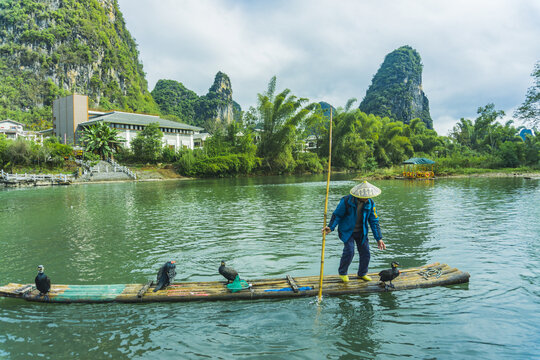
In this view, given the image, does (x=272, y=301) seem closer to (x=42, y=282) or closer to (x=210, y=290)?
(x=210, y=290)

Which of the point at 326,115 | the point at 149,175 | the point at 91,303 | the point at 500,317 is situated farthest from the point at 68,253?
the point at 326,115

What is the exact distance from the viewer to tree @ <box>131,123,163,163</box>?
53.2 meters

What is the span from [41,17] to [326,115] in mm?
90984

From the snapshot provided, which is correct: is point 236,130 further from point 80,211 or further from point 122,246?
point 122,246

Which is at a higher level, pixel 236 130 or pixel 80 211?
→ pixel 236 130

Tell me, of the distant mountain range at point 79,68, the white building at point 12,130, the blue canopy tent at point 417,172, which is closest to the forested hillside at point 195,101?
the distant mountain range at point 79,68

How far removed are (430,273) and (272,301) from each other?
344 cm

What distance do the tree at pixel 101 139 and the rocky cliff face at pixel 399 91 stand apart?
107m

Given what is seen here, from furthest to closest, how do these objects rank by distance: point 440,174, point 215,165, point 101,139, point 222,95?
point 222,95
point 215,165
point 101,139
point 440,174

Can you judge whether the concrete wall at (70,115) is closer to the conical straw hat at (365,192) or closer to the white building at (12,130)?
the white building at (12,130)

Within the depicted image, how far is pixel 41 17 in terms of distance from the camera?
94.2m

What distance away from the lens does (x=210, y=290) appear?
5977 mm

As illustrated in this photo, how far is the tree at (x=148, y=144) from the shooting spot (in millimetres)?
53188

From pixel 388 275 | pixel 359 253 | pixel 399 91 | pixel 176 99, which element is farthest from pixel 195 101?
pixel 388 275
